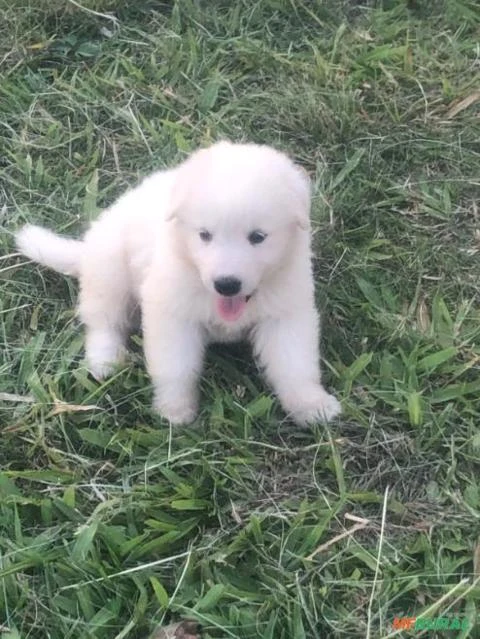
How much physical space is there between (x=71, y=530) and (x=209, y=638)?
23.7 inches

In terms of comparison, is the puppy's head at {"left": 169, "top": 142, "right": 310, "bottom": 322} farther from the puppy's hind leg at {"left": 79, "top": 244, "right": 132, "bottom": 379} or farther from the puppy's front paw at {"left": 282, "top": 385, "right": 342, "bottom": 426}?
the puppy's hind leg at {"left": 79, "top": 244, "right": 132, "bottom": 379}

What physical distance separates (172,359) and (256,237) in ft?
2.00

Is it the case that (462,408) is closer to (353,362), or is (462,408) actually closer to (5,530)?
(353,362)

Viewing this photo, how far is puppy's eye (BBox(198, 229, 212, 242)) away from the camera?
9.40ft

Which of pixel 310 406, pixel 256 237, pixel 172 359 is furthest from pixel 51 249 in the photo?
pixel 310 406

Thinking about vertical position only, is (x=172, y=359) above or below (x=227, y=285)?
below

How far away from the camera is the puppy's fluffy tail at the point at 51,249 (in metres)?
3.75

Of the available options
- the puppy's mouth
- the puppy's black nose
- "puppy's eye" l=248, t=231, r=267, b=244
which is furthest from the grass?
"puppy's eye" l=248, t=231, r=267, b=244

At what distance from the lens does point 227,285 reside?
2.83 meters

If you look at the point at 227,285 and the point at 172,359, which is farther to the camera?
the point at 172,359

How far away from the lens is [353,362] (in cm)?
346

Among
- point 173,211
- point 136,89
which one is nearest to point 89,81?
point 136,89

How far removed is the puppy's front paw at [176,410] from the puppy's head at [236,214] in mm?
501

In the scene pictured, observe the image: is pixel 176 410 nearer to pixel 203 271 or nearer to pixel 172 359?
pixel 172 359
